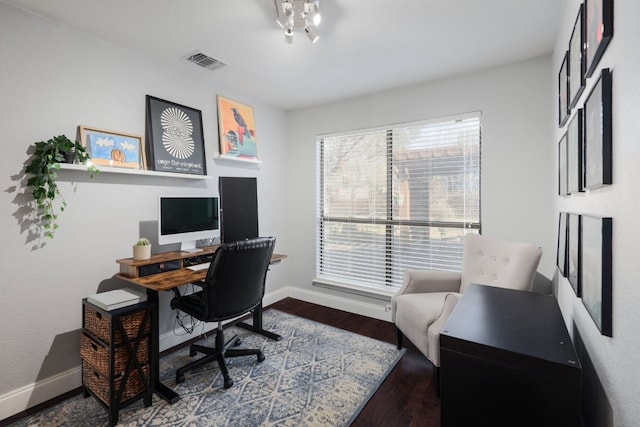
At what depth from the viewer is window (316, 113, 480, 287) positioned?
9.39ft

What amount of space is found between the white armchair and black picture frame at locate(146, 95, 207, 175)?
2.17 metres

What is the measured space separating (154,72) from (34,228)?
148cm

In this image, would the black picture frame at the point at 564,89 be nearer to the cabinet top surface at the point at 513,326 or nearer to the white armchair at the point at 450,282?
the white armchair at the point at 450,282

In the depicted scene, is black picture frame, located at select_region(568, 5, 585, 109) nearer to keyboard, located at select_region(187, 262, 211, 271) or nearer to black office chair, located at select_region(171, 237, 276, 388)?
black office chair, located at select_region(171, 237, 276, 388)

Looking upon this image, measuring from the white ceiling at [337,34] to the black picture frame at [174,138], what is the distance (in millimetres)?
389

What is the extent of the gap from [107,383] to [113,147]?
1591 mm

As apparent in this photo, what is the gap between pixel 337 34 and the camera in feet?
6.93

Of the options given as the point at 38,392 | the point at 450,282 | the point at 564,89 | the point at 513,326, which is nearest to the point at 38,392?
the point at 38,392

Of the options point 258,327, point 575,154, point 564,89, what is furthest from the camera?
point 258,327

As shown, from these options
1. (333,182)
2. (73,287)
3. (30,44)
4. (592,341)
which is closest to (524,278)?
(592,341)

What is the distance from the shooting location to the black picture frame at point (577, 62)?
1271 mm

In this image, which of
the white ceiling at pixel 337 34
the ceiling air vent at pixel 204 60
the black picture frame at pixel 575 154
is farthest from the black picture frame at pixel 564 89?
the ceiling air vent at pixel 204 60

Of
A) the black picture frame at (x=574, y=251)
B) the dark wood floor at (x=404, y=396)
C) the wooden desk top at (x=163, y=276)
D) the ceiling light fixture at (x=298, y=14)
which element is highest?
the ceiling light fixture at (x=298, y=14)

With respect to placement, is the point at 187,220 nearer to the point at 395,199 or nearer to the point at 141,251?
the point at 141,251
